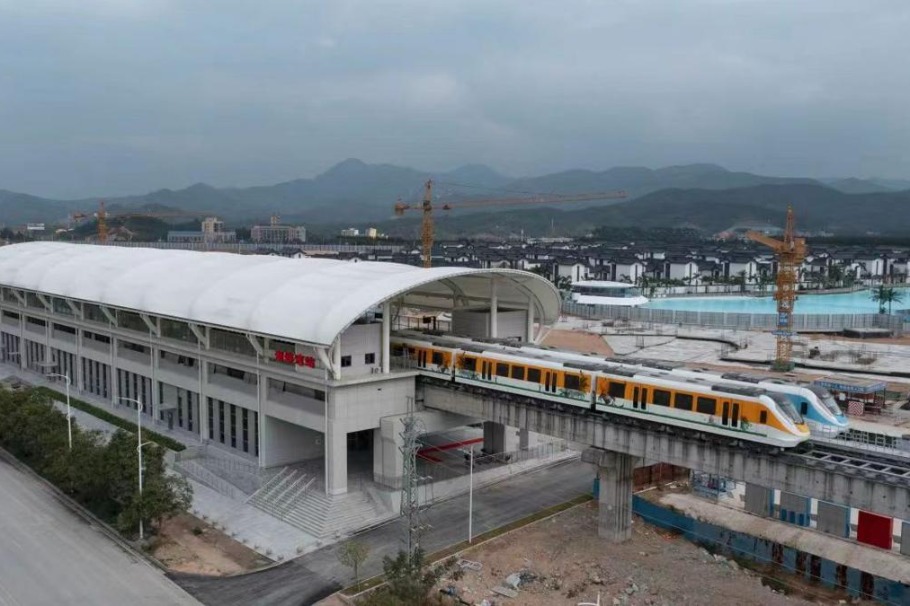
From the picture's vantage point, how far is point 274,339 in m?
42.2

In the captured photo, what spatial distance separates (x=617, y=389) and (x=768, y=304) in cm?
12986

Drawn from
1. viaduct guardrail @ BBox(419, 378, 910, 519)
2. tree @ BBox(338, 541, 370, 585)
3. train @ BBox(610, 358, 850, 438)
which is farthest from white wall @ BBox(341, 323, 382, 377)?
train @ BBox(610, 358, 850, 438)

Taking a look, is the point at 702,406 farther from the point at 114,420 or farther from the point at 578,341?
the point at 578,341

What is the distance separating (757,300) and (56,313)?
435 feet

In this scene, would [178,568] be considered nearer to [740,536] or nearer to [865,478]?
[740,536]

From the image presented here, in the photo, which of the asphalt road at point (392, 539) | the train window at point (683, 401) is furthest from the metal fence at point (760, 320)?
the train window at point (683, 401)

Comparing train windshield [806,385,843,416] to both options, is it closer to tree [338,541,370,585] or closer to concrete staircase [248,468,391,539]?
tree [338,541,370,585]

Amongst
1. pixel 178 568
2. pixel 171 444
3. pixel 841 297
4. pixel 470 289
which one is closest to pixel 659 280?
pixel 841 297

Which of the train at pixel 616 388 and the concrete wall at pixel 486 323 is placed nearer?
the train at pixel 616 388

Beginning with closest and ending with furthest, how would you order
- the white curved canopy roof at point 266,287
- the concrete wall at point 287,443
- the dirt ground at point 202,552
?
the dirt ground at point 202,552 < the white curved canopy roof at point 266,287 < the concrete wall at point 287,443

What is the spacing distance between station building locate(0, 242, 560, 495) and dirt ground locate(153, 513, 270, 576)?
5744mm

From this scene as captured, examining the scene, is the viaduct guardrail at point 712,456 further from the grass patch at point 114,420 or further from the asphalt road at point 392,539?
the grass patch at point 114,420

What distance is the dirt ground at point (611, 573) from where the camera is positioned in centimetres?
2994

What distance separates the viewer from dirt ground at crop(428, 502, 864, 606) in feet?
98.2
